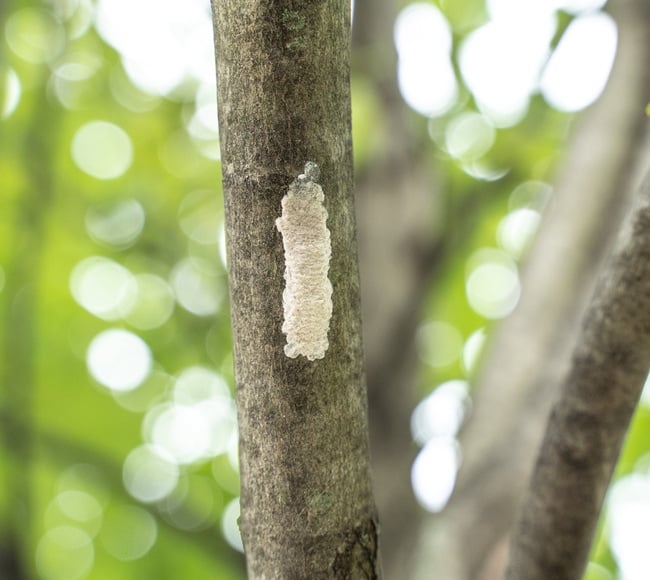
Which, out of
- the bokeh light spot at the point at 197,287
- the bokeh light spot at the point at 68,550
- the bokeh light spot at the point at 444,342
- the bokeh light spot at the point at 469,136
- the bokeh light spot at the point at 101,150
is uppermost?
the bokeh light spot at the point at 469,136

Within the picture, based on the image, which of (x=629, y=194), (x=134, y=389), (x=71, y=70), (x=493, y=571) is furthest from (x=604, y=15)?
(x=134, y=389)

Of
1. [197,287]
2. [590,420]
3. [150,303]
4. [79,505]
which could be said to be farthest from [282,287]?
[79,505]

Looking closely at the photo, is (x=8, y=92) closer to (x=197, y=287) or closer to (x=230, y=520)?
(x=197, y=287)

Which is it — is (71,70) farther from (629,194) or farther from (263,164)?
(263,164)

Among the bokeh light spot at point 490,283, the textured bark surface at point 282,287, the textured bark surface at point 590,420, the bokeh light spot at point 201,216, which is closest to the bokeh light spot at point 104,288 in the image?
the bokeh light spot at point 201,216

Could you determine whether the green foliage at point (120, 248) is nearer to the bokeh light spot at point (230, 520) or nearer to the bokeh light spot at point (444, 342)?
the bokeh light spot at point (230, 520)

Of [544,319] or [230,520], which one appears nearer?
[544,319]
